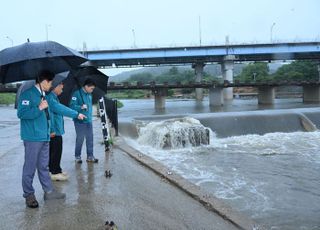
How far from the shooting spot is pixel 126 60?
227 ft

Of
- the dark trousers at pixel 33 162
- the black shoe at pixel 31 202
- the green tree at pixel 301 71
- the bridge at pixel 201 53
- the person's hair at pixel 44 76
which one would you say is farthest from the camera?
the green tree at pixel 301 71

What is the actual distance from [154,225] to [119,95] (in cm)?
9971

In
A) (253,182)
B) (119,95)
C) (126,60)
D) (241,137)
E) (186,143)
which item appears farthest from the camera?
(119,95)

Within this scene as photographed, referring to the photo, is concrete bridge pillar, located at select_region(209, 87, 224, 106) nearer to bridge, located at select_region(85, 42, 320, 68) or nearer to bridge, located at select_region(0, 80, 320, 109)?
bridge, located at select_region(0, 80, 320, 109)

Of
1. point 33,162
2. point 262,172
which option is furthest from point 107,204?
point 262,172

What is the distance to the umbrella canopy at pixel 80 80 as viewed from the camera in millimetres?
7766

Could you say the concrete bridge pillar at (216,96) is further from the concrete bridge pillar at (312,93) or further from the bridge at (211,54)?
the concrete bridge pillar at (312,93)

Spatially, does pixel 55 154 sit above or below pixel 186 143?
above

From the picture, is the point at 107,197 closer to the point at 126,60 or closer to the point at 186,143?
the point at 186,143

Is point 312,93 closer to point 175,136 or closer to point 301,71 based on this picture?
point 301,71

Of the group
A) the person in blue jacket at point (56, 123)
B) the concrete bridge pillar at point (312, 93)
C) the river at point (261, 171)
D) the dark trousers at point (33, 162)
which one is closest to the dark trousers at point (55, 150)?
the person in blue jacket at point (56, 123)

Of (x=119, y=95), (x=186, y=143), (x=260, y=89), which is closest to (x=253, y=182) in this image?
(x=186, y=143)

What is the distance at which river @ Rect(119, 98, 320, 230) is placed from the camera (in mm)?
8008

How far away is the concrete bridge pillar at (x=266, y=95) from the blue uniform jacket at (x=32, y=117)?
57.4m
